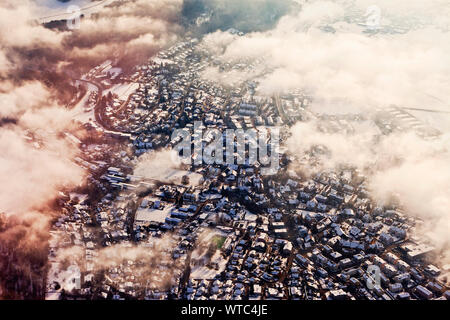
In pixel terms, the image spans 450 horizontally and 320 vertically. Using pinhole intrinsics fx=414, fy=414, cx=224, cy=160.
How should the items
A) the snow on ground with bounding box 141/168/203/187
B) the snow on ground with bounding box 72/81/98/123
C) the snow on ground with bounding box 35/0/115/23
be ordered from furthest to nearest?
the snow on ground with bounding box 35/0/115/23 → the snow on ground with bounding box 72/81/98/123 → the snow on ground with bounding box 141/168/203/187

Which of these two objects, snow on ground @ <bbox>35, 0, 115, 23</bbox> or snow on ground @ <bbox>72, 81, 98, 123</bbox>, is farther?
snow on ground @ <bbox>35, 0, 115, 23</bbox>

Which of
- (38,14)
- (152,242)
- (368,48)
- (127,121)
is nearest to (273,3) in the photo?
(368,48)

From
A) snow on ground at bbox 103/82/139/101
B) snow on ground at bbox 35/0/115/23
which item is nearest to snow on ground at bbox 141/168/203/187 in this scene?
snow on ground at bbox 103/82/139/101

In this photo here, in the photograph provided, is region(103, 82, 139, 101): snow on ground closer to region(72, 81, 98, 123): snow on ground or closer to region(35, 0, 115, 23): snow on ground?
region(72, 81, 98, 123): snow on ground

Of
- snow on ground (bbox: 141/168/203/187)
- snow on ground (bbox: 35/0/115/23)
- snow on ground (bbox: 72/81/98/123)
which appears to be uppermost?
snow on ground (bbox: 35/0/115/23)

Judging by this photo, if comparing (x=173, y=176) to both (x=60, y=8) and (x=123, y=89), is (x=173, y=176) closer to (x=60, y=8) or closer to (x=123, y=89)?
(x=123, y=89)

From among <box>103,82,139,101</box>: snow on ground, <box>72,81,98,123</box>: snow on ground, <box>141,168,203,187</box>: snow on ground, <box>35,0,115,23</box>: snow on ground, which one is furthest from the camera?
<box>35,0,115,23</box>: snow on ground

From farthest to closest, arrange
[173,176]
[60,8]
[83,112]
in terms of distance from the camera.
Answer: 1. [60,8]
2. [83,112]
3. [173,176]

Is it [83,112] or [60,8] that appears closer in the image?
[83,112]

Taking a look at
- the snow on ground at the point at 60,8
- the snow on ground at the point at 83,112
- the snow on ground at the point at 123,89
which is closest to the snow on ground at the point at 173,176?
the snow on ground at the point at 83,112

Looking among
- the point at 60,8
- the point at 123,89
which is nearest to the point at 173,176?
the point at 123,89

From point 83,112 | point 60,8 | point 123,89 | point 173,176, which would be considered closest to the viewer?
point 173,176
